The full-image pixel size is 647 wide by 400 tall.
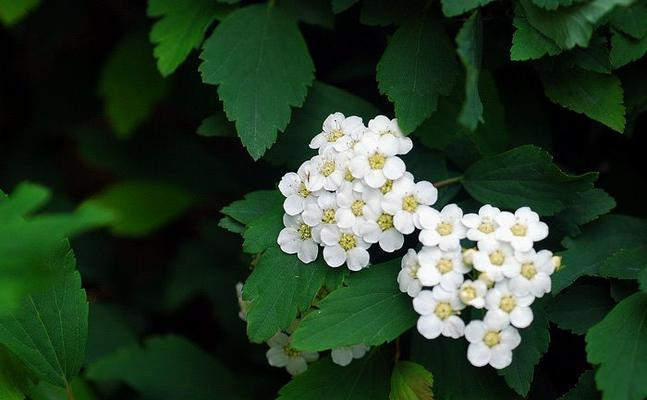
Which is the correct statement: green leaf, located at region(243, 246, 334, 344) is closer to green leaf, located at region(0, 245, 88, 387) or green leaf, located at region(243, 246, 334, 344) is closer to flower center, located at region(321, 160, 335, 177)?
flower center, located at region(321, 160, 335, 177)

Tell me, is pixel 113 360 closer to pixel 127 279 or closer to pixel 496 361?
pixel 127 279

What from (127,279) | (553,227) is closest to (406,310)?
(553,227)

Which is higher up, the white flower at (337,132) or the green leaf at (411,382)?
the white flower at (337,132)

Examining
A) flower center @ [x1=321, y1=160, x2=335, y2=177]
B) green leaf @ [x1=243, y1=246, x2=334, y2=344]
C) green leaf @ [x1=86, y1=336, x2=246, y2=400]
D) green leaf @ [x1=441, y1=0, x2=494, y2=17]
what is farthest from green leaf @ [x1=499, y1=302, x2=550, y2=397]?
green leaf @ [x1=86, y1=336, x2=246, y2=400]

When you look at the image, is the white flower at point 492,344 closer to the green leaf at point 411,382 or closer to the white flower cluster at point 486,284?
the white flower cluster at point 486,284

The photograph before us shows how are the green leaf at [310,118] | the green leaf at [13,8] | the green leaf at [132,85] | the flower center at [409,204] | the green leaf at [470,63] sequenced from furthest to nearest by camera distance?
the green leaf at [132,85] < the green leaf at [13,8] < the green leaf at [310,118] < the flower center at [409,204] < the green leaf at [470,63]

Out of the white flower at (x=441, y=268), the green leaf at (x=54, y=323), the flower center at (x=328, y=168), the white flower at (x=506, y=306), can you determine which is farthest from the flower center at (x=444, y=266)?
the green leaf at (x=54, y=323)

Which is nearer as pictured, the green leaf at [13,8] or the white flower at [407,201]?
the white flower at [407,201]
